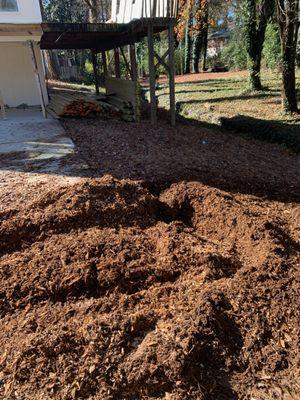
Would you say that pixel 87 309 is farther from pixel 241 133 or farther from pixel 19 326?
pixel 241 133

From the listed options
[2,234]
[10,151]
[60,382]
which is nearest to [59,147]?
[10,151]

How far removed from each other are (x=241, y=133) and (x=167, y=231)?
6.71 m

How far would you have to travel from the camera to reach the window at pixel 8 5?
11647mm

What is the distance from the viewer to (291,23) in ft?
32.7

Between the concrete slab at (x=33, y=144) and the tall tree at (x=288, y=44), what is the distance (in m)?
6.71

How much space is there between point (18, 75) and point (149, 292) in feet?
40.0

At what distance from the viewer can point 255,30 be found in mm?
14531

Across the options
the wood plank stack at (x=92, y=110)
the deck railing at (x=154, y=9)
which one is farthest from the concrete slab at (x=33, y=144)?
the deck railing at (x=154, y=9)

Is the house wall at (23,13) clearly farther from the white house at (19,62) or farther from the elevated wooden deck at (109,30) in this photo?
the elevated wooden deck at (109,30)

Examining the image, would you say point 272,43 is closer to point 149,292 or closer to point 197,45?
point 197,45

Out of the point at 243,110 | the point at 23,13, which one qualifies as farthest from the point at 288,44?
the point at 23,13

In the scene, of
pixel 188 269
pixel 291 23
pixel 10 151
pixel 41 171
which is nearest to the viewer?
pixel 188 269

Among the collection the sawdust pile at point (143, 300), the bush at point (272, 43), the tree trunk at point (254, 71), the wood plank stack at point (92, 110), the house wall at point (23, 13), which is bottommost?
the sawdust pile at point (143, 300)


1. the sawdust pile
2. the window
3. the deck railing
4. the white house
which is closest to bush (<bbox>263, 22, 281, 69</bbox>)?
the deck railing
